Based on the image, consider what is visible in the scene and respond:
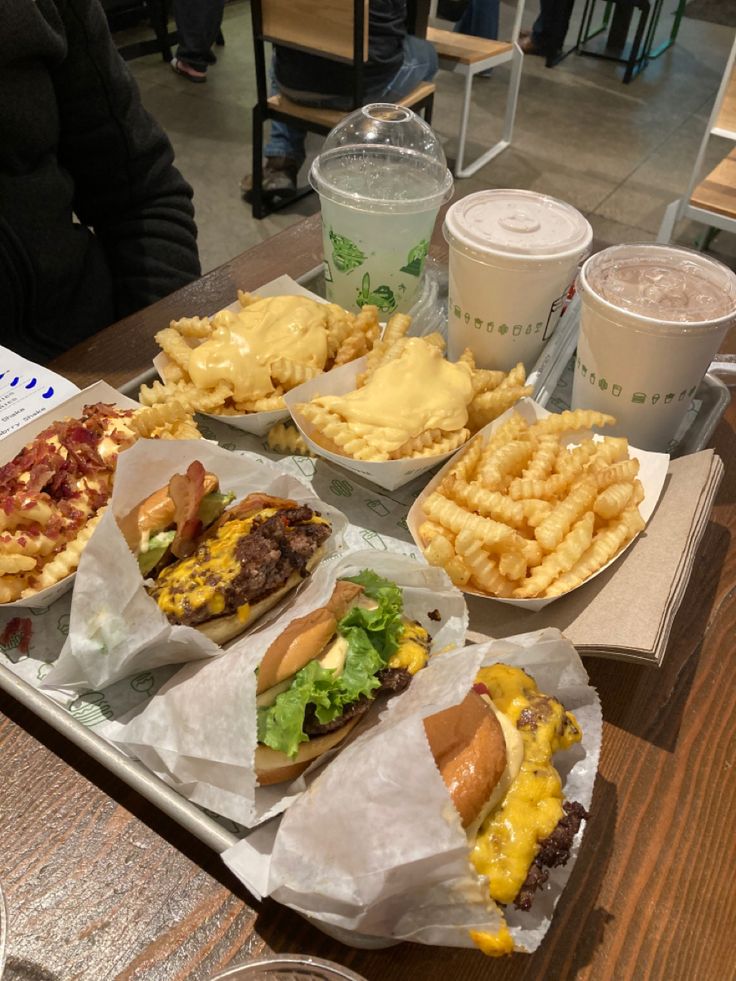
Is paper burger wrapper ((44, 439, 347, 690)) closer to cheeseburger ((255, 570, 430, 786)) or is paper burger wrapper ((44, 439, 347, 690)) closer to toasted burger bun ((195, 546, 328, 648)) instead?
toasted burger bun ((195, 546, 328, 648))

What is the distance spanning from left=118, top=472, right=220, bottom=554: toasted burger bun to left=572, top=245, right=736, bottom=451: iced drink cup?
785mm

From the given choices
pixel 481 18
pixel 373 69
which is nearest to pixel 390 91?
pixel 373 69

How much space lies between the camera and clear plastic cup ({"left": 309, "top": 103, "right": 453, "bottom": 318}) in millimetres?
1503

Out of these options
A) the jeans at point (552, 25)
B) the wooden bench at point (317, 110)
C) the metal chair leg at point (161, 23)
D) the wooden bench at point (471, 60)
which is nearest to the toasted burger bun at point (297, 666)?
the wooden bench at point (317, 110)

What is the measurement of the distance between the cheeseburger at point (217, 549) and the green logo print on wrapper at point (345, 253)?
26.6 inches

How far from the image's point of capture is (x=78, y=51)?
5.29ft

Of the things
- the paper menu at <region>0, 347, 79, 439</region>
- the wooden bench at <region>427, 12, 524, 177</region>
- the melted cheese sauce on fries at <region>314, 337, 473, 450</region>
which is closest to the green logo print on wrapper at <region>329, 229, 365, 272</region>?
the melted cheese sauce on fries at <region>314, 337, 473, 450</region>

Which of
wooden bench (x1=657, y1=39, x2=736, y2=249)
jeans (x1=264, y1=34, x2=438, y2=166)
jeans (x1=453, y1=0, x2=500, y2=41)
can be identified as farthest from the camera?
jeans (x1=453, y1=0, x2=500, y2=41)

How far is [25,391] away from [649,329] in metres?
1.15

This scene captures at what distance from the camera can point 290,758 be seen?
86 centimetres

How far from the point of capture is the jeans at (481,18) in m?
6.08

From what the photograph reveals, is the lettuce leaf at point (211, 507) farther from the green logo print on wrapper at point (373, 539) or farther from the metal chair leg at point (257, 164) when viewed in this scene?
the metal chair leg at point (257, 164)

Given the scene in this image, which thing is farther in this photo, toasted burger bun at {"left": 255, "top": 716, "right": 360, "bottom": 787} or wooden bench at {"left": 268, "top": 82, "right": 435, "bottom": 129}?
wooden bench at {"left": 268, "top": 82, "right": 435, "bottom": 129}

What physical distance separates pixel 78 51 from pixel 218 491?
3.83 feet
